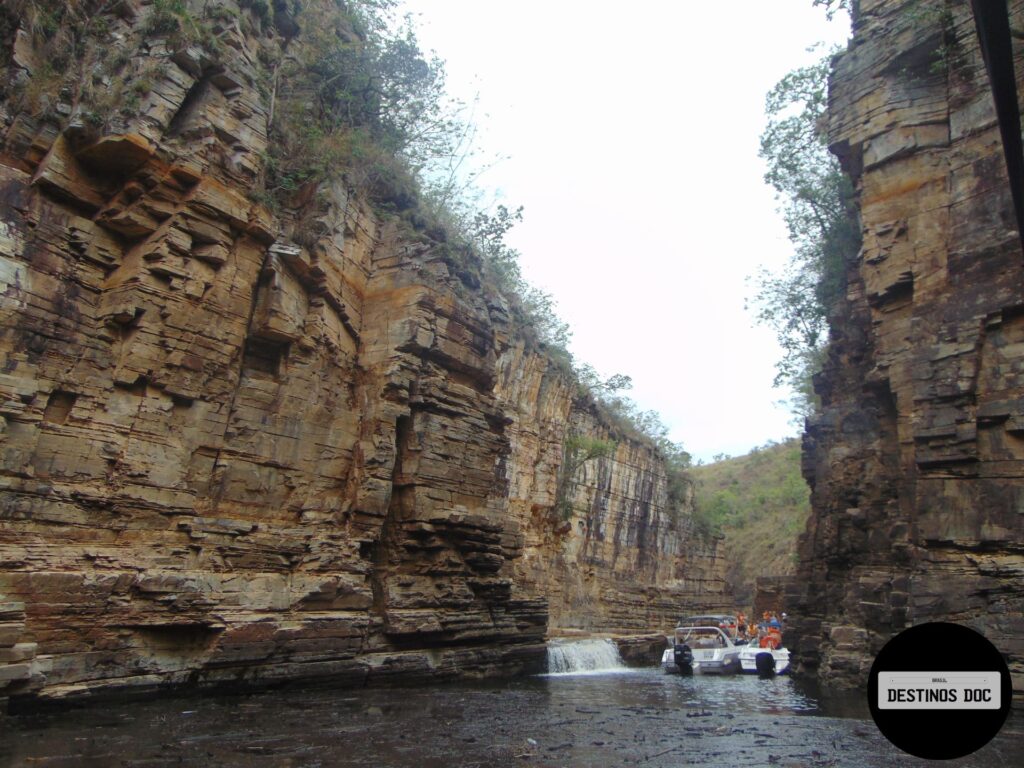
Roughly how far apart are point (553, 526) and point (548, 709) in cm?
2490

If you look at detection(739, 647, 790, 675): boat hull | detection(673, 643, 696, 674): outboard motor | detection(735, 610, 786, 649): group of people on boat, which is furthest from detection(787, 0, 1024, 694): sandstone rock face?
detection(735, 610, 786, 649): group of people on boat

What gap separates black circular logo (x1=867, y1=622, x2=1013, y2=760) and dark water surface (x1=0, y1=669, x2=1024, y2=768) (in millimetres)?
6857

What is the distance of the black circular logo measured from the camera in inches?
89.4

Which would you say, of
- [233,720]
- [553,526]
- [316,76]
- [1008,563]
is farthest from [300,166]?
[553,526]

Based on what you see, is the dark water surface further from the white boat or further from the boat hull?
the boat hull

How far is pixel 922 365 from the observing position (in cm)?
1573

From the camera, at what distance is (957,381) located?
49.1ft

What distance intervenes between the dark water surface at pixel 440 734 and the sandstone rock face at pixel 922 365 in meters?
3.36

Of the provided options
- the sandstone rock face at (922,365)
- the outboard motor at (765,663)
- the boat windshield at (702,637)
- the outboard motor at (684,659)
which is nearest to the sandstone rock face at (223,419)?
the outboard motor at (684,659)

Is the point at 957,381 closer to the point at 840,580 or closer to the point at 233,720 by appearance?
the point at 840,580

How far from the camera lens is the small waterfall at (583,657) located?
81.6 feet

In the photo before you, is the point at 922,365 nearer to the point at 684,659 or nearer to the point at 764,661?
the point at 764,661

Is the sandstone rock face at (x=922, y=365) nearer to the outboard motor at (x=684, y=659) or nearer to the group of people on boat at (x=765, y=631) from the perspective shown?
the outboard motor at (x=684, y=659)

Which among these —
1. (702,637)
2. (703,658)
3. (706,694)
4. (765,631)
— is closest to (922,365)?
(706,694)
